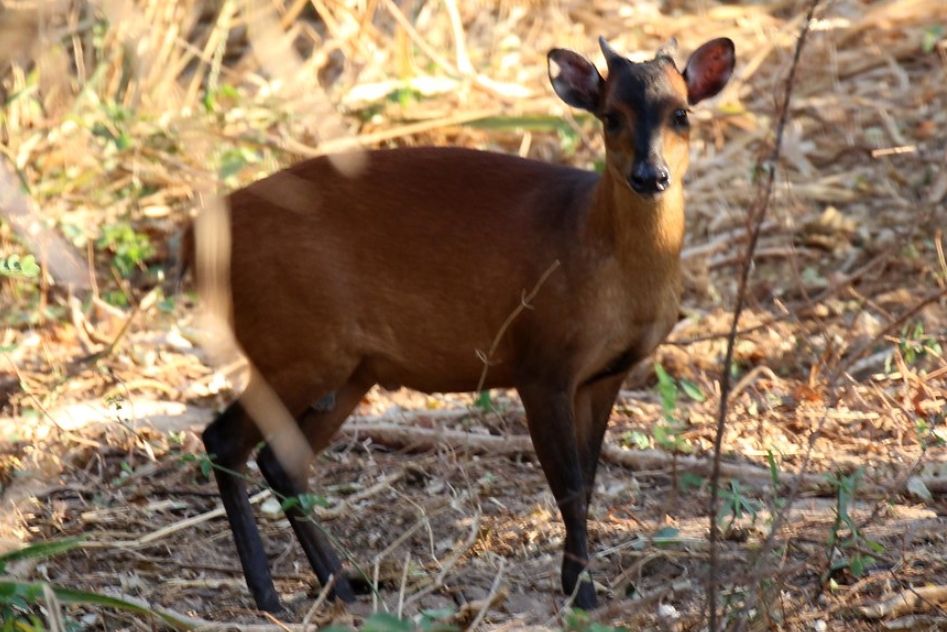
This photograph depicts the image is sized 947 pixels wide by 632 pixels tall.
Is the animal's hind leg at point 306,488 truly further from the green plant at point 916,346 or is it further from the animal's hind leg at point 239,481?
the green plant at point 916,346

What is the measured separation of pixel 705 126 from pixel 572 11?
1.34 m

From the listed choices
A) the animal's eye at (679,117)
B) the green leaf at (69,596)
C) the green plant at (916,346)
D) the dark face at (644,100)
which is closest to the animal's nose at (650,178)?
the dark face at (644,100)

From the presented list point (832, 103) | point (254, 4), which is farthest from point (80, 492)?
point (832, 103)

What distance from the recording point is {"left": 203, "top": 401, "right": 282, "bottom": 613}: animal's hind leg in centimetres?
486

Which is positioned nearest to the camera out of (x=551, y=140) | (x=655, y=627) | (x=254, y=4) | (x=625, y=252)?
(x=254, y=4)

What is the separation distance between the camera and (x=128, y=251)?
24.8 feet

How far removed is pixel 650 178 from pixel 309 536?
1508 mm

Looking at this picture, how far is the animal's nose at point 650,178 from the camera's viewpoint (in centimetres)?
453

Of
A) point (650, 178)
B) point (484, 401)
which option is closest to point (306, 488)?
point (484, 401)

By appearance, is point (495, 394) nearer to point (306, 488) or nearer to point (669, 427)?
point (669, 427)

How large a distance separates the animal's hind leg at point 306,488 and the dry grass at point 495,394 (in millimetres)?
166

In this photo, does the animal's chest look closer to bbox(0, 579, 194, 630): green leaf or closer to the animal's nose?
the animal's nose

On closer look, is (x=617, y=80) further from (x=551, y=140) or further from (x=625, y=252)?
(x=551, y=140)

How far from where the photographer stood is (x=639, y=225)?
15.6 ft
